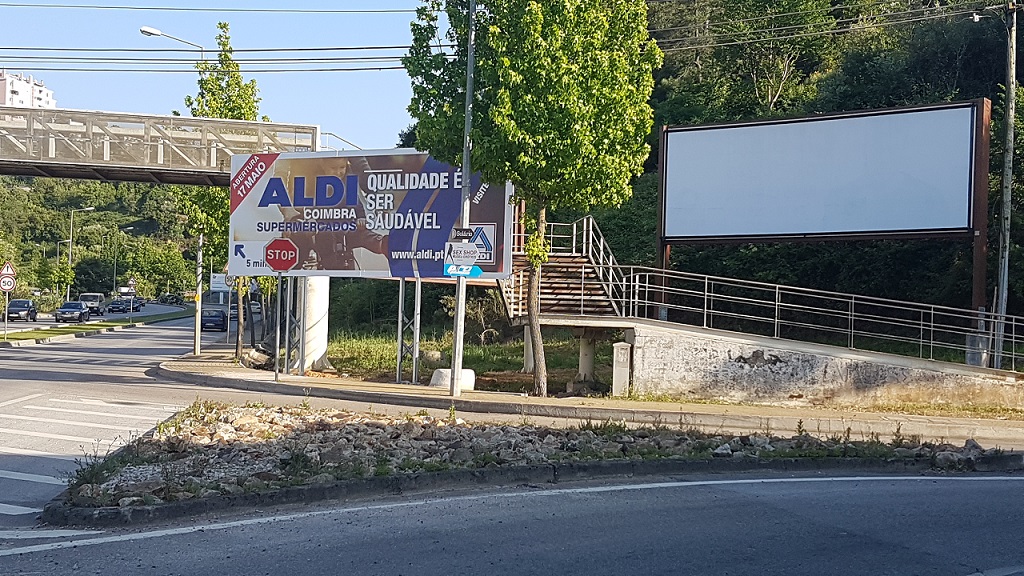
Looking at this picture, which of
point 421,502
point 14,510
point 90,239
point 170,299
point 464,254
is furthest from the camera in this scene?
point 170,299

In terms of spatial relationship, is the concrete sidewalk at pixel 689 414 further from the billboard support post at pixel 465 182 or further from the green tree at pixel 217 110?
the green tree at pixel 217 110

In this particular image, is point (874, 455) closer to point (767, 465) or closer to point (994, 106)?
point (767, 465)

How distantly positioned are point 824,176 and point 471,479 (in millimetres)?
14896

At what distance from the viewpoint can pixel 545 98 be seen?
18.3m

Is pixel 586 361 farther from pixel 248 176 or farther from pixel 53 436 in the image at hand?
pixel 53 436

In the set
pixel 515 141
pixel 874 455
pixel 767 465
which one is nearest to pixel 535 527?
pixel 767 465

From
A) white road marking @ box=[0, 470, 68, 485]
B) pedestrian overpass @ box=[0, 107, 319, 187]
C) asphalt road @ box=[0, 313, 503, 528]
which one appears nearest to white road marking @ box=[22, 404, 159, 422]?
asphalt road @ box=[0, 313, 503, 528]

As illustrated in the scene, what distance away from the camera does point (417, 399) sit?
62.6 feet

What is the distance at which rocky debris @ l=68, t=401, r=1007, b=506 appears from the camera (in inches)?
356

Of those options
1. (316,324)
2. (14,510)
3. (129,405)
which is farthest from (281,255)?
(14,510)

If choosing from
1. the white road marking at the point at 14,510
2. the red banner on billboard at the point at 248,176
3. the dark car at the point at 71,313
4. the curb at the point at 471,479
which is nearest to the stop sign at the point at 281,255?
the red banner on billboard at the point at 248,176

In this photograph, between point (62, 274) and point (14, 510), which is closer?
point (14, 510)

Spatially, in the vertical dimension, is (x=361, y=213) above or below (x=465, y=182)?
below

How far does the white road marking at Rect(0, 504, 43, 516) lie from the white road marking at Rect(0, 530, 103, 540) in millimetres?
971
